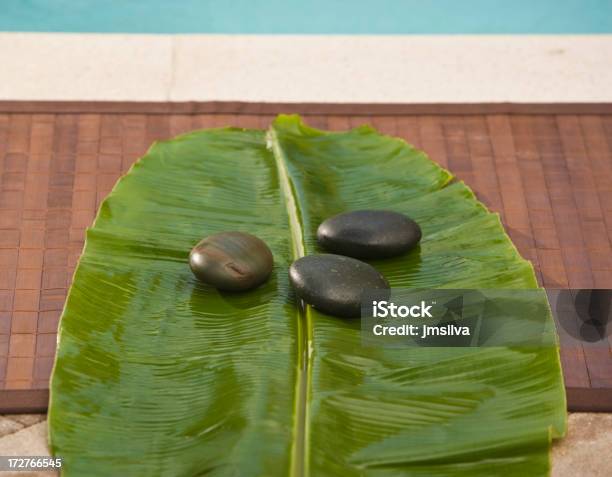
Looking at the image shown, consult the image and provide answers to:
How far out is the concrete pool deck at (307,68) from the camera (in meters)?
6.91

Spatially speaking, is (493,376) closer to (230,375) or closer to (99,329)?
(230,375)

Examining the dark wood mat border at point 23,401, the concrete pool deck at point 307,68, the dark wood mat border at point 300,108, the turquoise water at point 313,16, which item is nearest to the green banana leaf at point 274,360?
the dark wood mat border at point 23,401

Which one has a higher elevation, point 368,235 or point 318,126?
point 318,126

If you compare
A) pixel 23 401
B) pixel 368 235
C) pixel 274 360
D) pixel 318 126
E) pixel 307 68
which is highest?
pixel 307 68

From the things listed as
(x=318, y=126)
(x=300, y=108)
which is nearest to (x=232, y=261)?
(x=318, y=126)

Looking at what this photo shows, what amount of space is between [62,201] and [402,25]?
4.19m

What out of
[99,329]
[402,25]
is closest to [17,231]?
[99,329]

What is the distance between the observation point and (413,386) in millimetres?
4230

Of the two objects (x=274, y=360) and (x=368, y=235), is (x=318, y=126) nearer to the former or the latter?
(x=368, y=235)

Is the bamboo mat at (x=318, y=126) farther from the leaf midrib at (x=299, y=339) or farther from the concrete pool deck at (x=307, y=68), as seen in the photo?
the leaf midrib at (x=299, y=339)

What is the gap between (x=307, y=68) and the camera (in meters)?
7.20

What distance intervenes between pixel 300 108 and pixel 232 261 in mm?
2168

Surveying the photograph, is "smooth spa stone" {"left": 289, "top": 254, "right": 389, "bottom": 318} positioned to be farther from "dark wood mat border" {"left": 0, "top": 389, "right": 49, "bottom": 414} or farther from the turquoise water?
the turquoise water

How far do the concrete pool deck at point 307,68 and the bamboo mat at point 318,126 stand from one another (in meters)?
0.19
